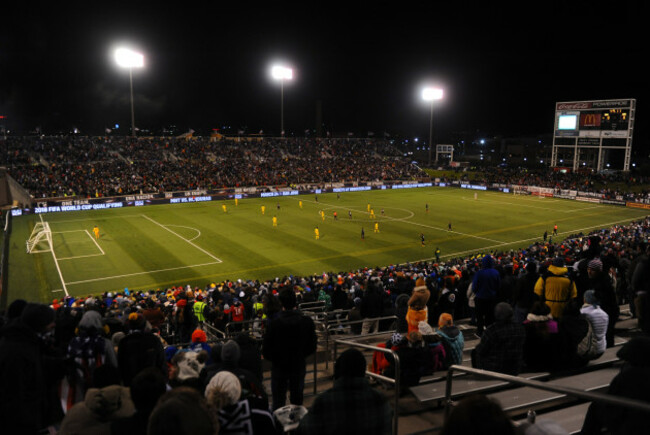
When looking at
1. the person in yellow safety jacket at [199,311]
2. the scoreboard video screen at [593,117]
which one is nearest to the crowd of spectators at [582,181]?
the scoreboard video screen at [593,117]

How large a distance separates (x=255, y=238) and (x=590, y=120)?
54.4 meters

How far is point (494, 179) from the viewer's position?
254 ft

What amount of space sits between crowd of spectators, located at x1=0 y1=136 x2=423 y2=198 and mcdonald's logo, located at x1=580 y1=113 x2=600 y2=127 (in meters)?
27.4

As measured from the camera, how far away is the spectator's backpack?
20.7 ft

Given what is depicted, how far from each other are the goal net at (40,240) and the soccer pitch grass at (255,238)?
0.63m

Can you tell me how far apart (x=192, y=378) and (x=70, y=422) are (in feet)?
4.62

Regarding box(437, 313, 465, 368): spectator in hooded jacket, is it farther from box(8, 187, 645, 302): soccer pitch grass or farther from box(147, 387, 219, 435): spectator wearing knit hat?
box(8, 187, 645, 302): soccer pitch grass

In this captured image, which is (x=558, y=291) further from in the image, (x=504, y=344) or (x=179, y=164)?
(x=179, y=164)

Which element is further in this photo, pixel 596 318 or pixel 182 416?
pixel 596 318

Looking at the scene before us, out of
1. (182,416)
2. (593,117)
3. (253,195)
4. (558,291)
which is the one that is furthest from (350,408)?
(593,117)

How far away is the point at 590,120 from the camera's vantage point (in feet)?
219

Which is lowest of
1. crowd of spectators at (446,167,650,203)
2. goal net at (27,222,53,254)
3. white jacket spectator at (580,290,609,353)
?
goal net at (27,222,53,254)

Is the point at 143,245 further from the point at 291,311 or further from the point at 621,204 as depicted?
the point at 621,204

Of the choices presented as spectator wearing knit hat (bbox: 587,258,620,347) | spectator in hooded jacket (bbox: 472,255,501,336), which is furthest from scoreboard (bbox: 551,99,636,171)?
spectator wearing knit hat (bbox: 587,258,620,347)
